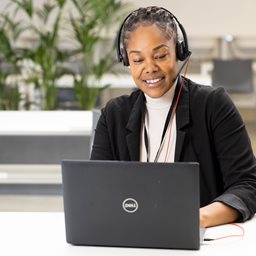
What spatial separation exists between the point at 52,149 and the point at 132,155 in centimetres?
252

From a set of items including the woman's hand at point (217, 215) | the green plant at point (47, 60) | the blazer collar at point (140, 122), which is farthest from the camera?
the green plant at point (47, 60)

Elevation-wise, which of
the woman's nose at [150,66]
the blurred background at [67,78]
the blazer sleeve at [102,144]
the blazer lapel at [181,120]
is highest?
the woman's nose at [150,66]

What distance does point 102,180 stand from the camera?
145cm

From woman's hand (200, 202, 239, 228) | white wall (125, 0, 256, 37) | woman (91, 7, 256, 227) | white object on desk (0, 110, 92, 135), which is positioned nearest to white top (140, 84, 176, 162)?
woman (91, 7, 256, 227)

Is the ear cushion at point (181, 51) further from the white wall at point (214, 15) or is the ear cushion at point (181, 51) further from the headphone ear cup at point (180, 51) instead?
the white wall at point (214, 15)

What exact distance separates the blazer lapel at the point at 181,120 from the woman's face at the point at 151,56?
0.29 ft

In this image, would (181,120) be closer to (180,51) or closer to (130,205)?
(180,51)

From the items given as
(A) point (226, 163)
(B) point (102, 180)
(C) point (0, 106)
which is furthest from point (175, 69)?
(C) point (0, 106)

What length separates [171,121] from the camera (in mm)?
1927

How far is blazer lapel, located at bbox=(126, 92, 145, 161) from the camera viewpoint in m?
1.95

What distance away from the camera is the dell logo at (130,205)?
4.70ft

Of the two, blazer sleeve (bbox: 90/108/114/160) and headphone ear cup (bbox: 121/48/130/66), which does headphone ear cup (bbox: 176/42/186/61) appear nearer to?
headphone ear cup (bbox: 121/48/130/66)

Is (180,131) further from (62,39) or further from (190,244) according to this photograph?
(62,39)

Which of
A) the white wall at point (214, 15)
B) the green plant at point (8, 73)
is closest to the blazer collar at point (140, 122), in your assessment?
the green plant at point (8, 73)
